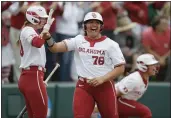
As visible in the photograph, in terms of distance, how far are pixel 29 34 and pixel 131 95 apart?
234 cm

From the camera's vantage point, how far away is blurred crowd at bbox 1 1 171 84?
11594mm

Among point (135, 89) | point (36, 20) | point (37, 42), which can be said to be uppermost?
point (36, 20)

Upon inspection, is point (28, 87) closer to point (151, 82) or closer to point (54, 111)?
point (54, 111)

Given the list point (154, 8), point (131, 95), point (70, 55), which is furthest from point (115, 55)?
point (154, 8)

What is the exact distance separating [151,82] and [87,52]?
3793mm

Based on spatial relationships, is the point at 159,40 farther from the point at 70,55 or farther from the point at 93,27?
the point at 93,27

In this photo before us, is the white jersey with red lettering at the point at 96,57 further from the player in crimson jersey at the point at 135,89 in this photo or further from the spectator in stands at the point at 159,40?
the spectator in stands at the point at 159,40

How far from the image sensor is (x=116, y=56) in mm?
8742

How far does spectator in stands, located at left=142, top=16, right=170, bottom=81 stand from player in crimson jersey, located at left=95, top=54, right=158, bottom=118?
212 cm

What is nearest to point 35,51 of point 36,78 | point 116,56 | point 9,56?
point 36,78

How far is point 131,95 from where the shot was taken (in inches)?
403

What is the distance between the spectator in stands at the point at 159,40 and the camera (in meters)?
12.4

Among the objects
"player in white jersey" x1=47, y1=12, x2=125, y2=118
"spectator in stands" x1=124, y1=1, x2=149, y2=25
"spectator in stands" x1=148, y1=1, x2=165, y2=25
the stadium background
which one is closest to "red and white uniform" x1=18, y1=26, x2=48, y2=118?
"player in white jersey" x1=47, y1=12, x2=125, y2=118

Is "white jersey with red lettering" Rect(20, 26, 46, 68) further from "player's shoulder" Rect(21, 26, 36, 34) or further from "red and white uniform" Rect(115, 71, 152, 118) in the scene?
"red and white uniform" Rect(115, 71, 152, 118)
